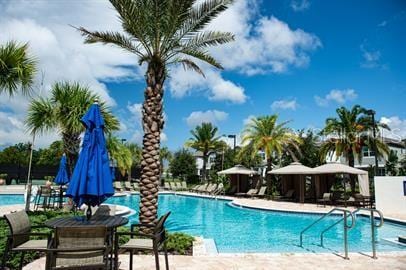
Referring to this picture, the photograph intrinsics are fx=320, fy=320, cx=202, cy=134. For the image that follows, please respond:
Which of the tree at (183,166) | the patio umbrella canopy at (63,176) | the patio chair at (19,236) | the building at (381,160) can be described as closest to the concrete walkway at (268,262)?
the patio chair at (19,236)

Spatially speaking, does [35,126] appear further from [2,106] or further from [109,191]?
[109,191]

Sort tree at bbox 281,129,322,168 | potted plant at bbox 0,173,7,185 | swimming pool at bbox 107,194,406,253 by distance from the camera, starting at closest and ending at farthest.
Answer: swimming pool at bbox 107,194,406,253 < tree at bbox 281,129,322,168 < potted plant at bbox 0,173,7,185

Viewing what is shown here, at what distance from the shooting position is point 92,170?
561 centimetres

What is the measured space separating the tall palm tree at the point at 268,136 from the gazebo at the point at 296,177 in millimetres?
1946

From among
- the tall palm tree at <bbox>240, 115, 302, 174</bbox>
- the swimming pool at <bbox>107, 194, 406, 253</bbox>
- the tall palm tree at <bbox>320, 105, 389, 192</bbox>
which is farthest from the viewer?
the tall palm tree at <bbox>320, 105, 389, 192</bbox>

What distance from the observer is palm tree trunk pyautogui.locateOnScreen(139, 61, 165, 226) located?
8305 millimetres

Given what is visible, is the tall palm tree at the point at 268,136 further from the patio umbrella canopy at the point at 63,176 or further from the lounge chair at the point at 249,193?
the patio umbrella canopy at the point at 63,176

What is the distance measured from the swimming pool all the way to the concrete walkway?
1.88 m

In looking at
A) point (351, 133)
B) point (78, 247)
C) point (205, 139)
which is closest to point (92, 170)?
point (78, 247)

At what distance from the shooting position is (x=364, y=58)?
18.8 meters

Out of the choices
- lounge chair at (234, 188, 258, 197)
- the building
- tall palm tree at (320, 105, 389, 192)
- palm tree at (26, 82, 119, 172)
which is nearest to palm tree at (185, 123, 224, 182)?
lounge chair at (234, 188, 258, 197)

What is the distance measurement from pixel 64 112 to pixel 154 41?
568cm

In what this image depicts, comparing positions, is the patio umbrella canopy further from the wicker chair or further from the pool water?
the wicker chair

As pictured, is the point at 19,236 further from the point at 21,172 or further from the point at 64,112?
the point at 21,172
